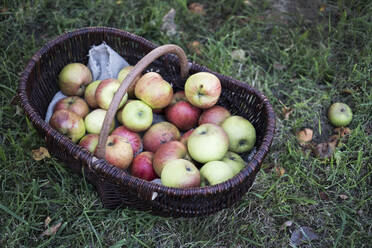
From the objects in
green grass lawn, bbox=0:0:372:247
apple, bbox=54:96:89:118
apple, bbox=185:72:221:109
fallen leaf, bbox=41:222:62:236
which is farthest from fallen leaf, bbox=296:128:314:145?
fallen leaf, bbox=41:222:62:236

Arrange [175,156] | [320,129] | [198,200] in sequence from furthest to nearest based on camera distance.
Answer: [320,129]
[175,156]
[198,200]

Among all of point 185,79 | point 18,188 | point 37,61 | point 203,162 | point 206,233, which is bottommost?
point 206,233

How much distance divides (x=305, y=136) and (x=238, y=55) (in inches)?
37.2

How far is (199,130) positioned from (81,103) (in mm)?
855

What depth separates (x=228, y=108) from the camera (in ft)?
8.69

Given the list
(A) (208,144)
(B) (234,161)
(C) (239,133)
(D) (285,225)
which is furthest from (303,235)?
(A) (208,144)

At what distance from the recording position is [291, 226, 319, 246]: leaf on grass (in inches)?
92.7

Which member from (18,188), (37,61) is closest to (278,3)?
(37,61)

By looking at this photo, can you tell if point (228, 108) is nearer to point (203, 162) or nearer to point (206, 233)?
point (203, 162)

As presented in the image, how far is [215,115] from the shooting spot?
8.14 ft

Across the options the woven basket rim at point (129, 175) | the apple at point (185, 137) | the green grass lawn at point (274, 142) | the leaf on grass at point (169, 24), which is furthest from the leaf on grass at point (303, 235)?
the leaf on grass at point (169, 24)

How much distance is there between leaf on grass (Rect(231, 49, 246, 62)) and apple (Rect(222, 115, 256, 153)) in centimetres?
103

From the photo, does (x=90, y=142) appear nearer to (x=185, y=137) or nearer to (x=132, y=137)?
(x=132, y=137)

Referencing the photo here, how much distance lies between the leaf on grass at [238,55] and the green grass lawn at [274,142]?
1.9 inches
